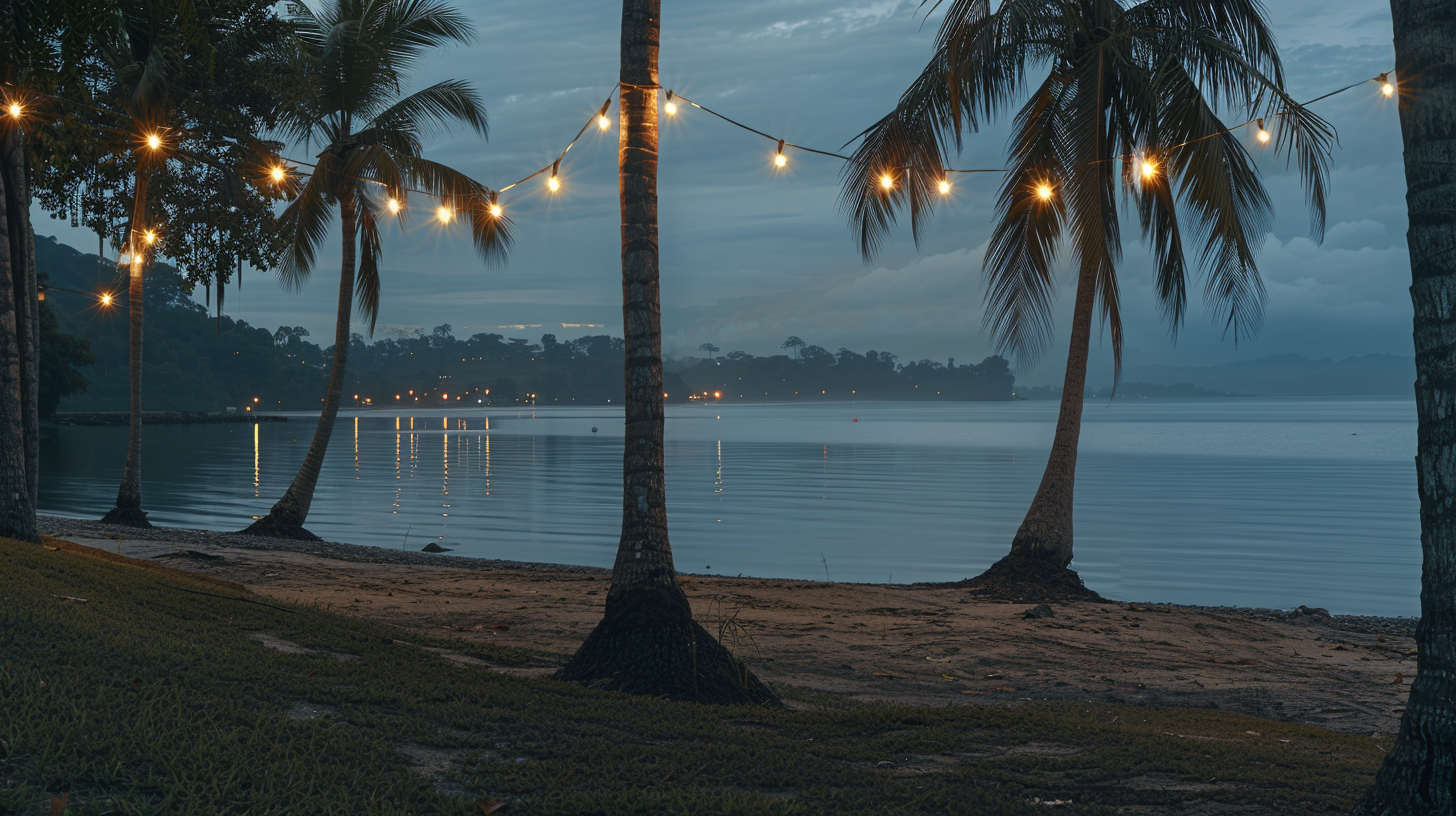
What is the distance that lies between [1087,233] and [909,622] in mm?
5121

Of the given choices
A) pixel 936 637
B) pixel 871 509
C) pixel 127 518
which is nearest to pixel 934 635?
pixel 936 637

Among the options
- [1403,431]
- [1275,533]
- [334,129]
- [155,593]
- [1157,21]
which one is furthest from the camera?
[1403,431]

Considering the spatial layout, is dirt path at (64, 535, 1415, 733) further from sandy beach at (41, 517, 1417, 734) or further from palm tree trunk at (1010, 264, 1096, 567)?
palm tree trunk at (1010, 264, 1096, 567)

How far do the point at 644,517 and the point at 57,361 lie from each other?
70.0 m

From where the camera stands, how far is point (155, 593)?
8008 millimetres

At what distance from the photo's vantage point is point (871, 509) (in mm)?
29547

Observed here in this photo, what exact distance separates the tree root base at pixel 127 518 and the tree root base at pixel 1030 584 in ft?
51.9

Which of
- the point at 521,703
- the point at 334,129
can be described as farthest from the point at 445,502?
the point at 521,703

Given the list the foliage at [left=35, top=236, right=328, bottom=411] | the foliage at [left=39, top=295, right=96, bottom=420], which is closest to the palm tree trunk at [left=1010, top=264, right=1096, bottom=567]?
the foliage at [left=39, top=295, right=96, bottom=420]

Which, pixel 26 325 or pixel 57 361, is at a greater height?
pixel 57 361

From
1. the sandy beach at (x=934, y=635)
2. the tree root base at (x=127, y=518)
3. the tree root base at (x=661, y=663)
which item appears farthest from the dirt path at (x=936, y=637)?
the tree root base at (x=127, y=518)

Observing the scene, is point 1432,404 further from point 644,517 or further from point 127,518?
point 127,518

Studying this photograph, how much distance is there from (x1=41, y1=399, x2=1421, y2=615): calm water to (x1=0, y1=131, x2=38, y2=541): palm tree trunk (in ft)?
35.6

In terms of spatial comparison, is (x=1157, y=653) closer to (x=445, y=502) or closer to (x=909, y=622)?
(x=909, y=622)
